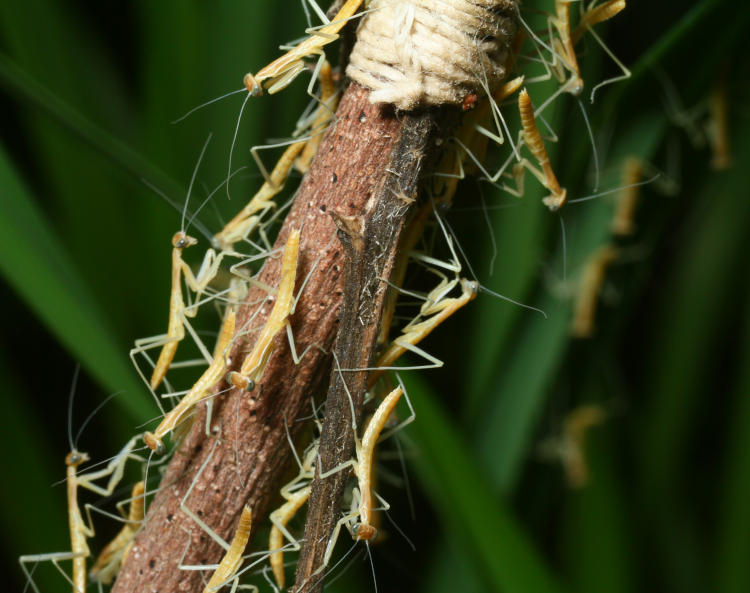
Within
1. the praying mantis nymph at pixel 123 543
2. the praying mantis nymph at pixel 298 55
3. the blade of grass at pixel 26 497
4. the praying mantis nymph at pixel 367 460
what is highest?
the praying mantis nymph at pixel 298 55

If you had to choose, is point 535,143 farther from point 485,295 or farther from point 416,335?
point 485,295

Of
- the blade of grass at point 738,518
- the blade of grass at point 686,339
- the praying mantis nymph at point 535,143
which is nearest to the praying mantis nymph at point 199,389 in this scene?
the praying mantis nymph at point 535,143

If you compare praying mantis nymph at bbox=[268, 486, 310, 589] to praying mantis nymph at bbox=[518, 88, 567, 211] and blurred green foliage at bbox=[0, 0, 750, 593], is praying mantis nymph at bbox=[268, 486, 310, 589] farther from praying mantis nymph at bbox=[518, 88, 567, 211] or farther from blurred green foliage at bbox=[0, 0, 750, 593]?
praying mantis nymph at bbox=[518, 88, 567, 211]

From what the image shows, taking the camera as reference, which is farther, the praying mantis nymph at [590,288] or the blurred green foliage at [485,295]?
the praying mantis nymph at [590,288]

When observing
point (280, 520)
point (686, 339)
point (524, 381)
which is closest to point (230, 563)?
point (280, 520)

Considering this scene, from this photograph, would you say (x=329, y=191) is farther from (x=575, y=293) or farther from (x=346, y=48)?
(x=575, y=293)

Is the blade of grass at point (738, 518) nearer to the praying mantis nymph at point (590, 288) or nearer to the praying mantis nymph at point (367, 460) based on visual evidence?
the praying mantis nymph at point (590, 288)
